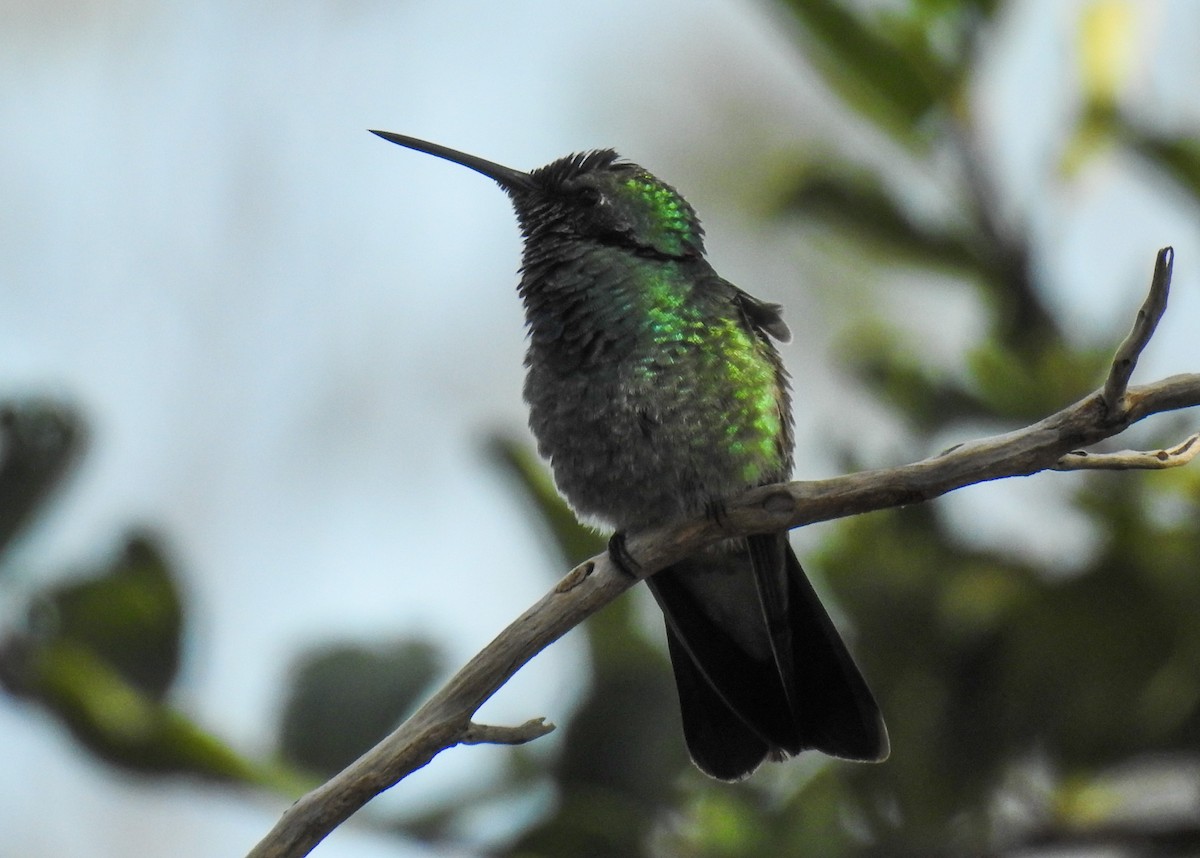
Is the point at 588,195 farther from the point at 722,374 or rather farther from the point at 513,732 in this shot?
the point at 513,732

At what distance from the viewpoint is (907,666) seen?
9.41 feet

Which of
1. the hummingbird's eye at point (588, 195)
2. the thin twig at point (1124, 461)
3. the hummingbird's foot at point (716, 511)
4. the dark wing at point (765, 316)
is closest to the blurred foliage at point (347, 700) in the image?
the hummingbird's foot at point (716, 511)

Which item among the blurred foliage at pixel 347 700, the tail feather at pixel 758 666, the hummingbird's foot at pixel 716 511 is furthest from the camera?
the tail feather at pixel 758 666

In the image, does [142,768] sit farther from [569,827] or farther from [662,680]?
[662,680]

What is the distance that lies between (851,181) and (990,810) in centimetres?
138

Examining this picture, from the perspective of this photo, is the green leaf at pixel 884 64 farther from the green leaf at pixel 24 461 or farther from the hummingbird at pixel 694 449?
the green leaf at pixel 24 461

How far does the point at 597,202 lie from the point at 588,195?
1.6 inches

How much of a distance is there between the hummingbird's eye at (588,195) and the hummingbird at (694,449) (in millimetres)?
93

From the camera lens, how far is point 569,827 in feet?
8.28

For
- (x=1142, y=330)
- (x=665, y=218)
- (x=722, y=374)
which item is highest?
(x=665, y=218)

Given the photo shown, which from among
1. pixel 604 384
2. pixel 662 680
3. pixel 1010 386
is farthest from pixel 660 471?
pixel 1010 386

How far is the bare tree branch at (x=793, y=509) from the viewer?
176 centimetres

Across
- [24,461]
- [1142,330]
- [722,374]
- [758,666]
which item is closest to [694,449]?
[722,374]

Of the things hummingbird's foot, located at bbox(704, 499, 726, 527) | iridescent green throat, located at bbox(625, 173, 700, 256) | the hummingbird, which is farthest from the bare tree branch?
iridescent green throat, located at bbox(625, 173, 700, 256)
